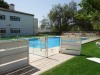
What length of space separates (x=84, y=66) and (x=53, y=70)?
165 cm

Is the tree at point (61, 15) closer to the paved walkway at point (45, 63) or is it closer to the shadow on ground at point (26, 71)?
the paved walkway at point (45, 63)

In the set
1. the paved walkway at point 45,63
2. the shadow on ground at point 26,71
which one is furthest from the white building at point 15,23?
the shadow on ground at point 26,71

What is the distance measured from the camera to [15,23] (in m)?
35.5

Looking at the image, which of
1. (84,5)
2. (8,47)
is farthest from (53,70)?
(84,5)

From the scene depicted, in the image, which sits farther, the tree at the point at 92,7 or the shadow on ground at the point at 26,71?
the tree at the point at 92,7

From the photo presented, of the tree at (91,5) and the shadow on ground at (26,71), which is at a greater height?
the tree at (91,5)

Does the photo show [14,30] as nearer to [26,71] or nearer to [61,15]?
[61,15]

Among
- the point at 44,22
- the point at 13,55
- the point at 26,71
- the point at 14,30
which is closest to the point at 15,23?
the point at 14,30

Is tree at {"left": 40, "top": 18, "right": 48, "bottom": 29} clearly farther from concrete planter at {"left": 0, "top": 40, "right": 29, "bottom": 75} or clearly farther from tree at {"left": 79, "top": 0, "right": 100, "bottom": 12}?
concrete planter at {"left": 0, "top": 40, "right": 29, "bottom": 75}

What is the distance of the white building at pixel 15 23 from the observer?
106 ft

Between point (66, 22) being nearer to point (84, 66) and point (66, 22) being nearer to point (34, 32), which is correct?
point (34, 32)

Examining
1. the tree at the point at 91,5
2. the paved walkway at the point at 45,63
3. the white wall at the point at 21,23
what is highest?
the tree at the point at 91,5

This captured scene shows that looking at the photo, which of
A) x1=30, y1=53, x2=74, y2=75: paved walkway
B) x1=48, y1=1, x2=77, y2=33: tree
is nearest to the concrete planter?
x1=30, y1=53, x2=74, y2=75: paved walkway

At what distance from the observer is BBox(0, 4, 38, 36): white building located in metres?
32.5
